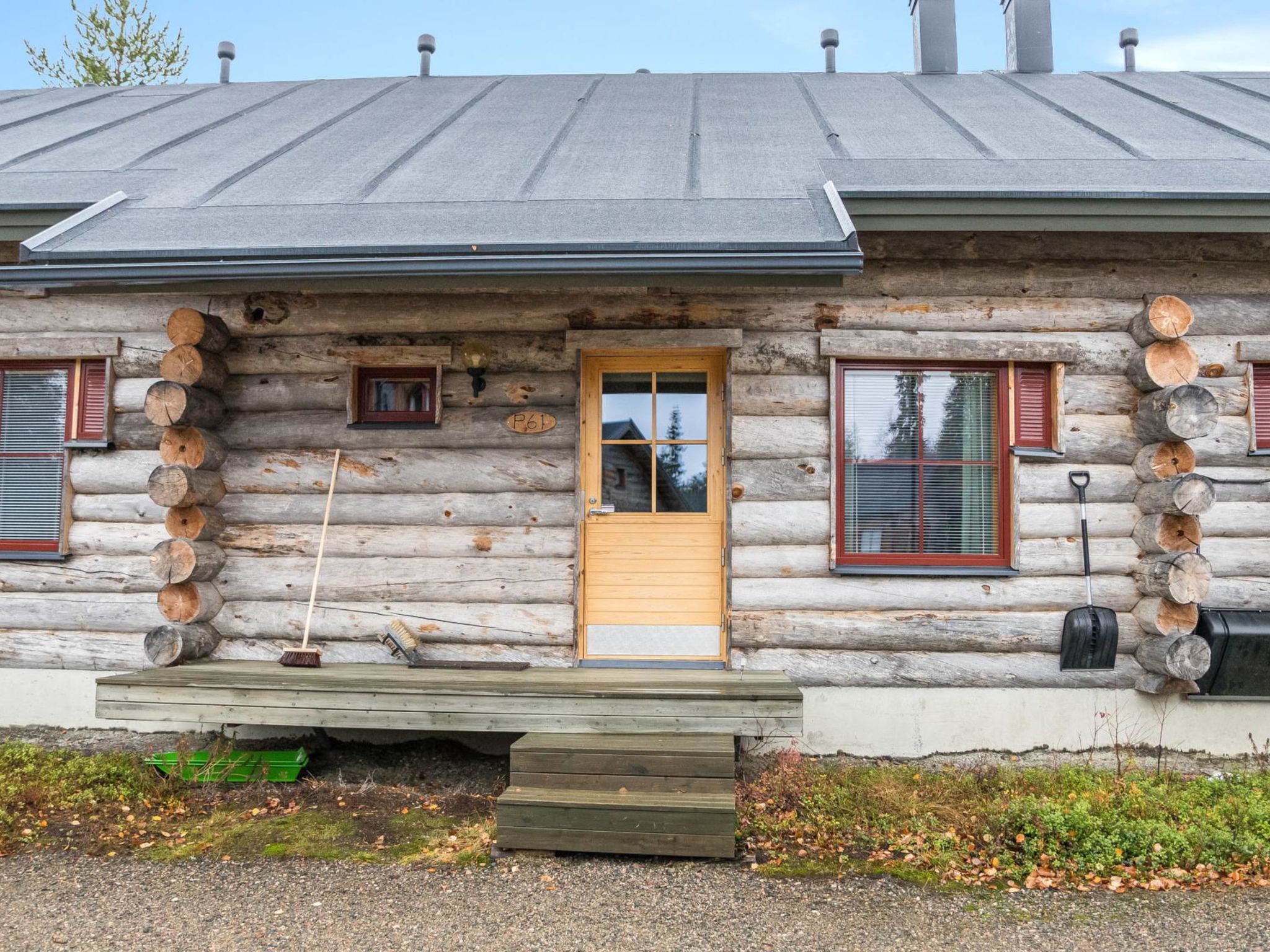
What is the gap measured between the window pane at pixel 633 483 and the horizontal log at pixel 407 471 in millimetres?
260

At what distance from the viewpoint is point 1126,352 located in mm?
5102

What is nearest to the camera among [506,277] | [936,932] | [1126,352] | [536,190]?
[936,932]

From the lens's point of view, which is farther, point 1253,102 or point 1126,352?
point 1253,102

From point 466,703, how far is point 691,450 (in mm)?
2090

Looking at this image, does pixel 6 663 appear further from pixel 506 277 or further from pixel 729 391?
pixel 729 391

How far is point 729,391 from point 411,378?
2.08 m

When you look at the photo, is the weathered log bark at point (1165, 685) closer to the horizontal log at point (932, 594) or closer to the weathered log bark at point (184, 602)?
the horizontal log at point (932, 594)

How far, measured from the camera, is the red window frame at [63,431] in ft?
17.9

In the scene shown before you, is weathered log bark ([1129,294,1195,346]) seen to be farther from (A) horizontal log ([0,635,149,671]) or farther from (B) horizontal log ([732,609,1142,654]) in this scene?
(A) horizontal log ([0,635,149,671])

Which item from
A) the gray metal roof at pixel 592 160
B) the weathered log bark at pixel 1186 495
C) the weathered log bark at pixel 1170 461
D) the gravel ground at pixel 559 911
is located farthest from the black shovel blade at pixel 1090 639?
the gray metal roof at pixel 592 160

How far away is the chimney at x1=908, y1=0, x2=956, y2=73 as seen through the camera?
7.90 m

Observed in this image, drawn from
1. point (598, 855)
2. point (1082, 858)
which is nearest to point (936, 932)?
point (1082, 858)

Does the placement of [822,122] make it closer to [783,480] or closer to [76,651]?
[783,480]

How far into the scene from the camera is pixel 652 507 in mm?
5320
